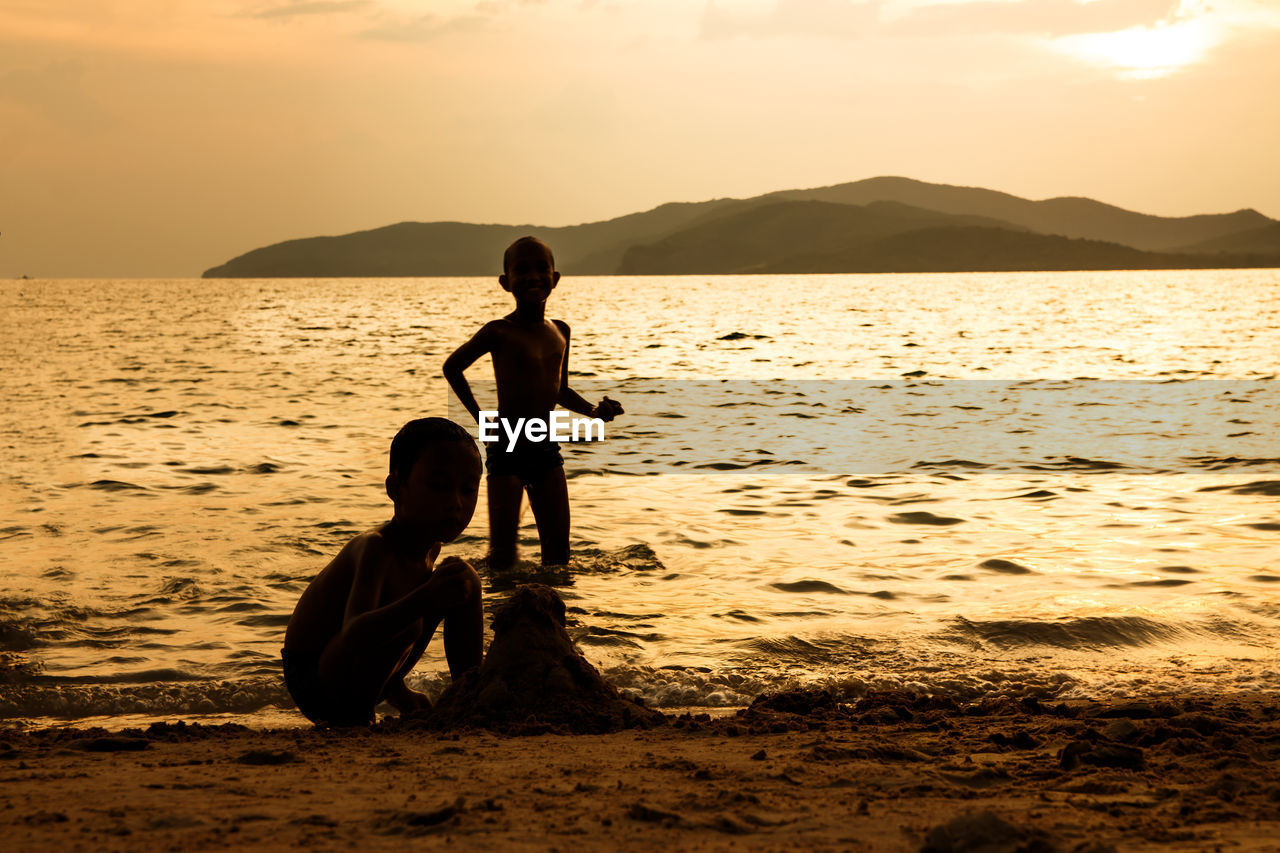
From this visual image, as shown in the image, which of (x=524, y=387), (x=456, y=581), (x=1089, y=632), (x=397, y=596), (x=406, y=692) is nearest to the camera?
(x=456, y=581)

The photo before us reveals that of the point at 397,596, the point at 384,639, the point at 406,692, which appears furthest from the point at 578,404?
the point at 384,639

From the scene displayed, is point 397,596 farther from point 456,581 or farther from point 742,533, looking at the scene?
point 742,533

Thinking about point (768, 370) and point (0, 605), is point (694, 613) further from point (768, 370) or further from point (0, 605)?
point (768, 370)

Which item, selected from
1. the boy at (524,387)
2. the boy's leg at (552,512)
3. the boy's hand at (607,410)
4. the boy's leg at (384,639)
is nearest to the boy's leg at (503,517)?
the boy at (524,387)

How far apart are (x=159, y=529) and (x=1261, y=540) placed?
8015 millimetres

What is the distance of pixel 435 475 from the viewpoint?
12.3ft

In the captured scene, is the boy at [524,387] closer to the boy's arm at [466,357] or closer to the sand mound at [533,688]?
the boy's arm at [466,357]

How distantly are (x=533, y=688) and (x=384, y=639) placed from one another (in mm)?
572

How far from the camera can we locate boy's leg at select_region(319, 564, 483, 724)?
3613mm

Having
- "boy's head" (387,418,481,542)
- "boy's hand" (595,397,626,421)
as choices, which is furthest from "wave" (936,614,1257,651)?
"boy's head" (387,418,481,542)

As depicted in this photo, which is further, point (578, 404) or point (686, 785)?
point (578, 404)

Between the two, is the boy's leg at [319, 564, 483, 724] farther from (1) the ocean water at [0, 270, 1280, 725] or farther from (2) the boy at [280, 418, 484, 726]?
(1) the ocean water at [0, 270, 1280, 725]

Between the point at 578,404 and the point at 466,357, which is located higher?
the point at 466,357

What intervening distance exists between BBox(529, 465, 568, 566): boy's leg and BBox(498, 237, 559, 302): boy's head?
112 centimetres
